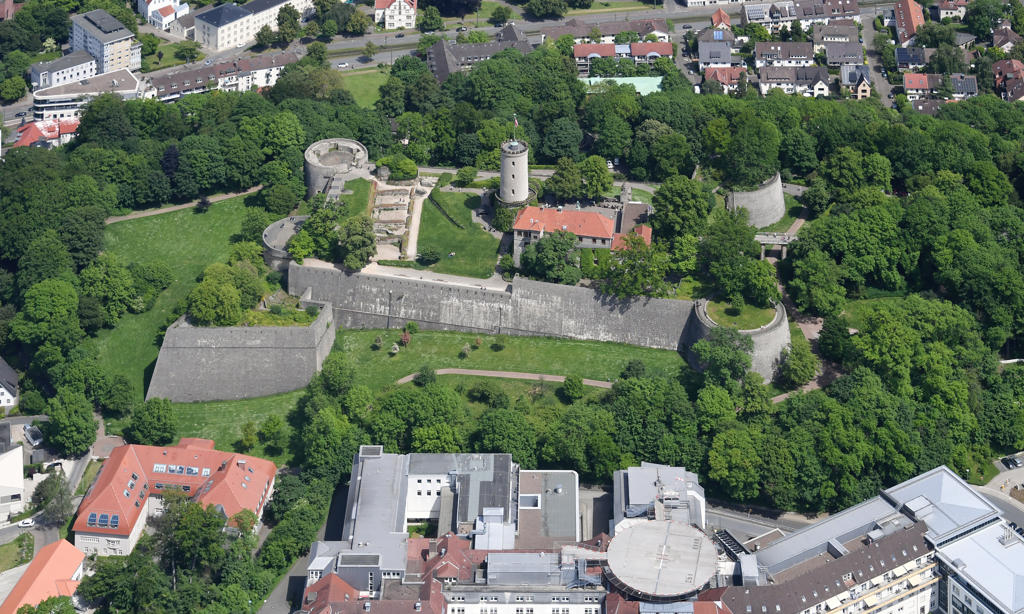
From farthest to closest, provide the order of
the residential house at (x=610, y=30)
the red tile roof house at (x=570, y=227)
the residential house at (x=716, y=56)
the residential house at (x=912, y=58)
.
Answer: the residential house at (x=610, y=30), the residential house at (x=716, y=56), the residential house at (x=912, y=58), the red tile roof house at (x=570, y=227)

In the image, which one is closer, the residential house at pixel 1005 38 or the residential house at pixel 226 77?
the residential house at pixel 226 77

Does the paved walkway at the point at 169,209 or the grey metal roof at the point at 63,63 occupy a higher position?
the grey metal roof at the point at 63,63

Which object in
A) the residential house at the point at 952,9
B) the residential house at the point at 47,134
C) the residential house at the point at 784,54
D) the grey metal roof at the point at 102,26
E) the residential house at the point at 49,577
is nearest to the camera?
the residential house at the point at 49,577

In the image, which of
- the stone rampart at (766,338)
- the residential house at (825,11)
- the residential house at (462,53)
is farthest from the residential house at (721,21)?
the stone rampart at (766,338)

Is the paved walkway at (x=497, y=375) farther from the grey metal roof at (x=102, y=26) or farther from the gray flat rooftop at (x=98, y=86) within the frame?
the grey metal roof at (x=102, y=26)

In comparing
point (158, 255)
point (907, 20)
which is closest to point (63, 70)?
point (158, 255)

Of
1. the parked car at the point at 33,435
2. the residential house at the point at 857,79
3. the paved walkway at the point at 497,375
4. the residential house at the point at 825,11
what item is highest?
the residential house at the point at 825,11

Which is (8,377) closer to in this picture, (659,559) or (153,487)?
(153,487)
